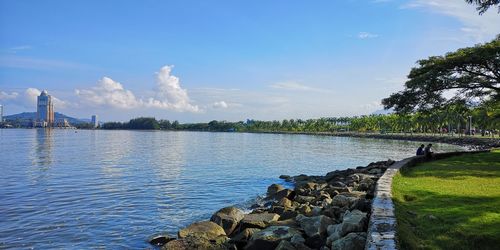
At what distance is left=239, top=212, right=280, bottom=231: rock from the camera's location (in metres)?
13.7

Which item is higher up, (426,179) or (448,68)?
(448,68)

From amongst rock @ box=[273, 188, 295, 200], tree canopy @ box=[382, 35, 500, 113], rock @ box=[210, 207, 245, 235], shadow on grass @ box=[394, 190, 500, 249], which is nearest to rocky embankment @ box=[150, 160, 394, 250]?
rock @ box=[210, 207, 245, 235]

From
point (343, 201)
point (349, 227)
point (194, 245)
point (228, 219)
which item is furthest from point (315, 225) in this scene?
point (228, 219)

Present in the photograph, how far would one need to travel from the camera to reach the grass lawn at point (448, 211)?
328 inches

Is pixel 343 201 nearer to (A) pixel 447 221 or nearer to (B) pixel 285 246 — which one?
(A) pixel 447 221

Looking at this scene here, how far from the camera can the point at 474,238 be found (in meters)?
8.45

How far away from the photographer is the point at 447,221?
9.89m

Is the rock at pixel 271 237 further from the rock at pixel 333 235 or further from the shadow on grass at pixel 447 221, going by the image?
the shadow on grass at pixel 447 221

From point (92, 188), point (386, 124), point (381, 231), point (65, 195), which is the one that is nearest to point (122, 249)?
point (381, 231)

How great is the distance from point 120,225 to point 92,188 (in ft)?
35.3

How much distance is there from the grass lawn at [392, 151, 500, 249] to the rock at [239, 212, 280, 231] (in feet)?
13.8

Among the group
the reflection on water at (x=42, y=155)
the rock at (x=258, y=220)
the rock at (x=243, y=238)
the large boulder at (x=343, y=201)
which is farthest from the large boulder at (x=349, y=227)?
the reflection on water at (x=42, y=155)

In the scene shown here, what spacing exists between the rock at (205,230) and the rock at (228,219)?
0.58 m

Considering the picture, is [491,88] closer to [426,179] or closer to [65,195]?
[426,179]
